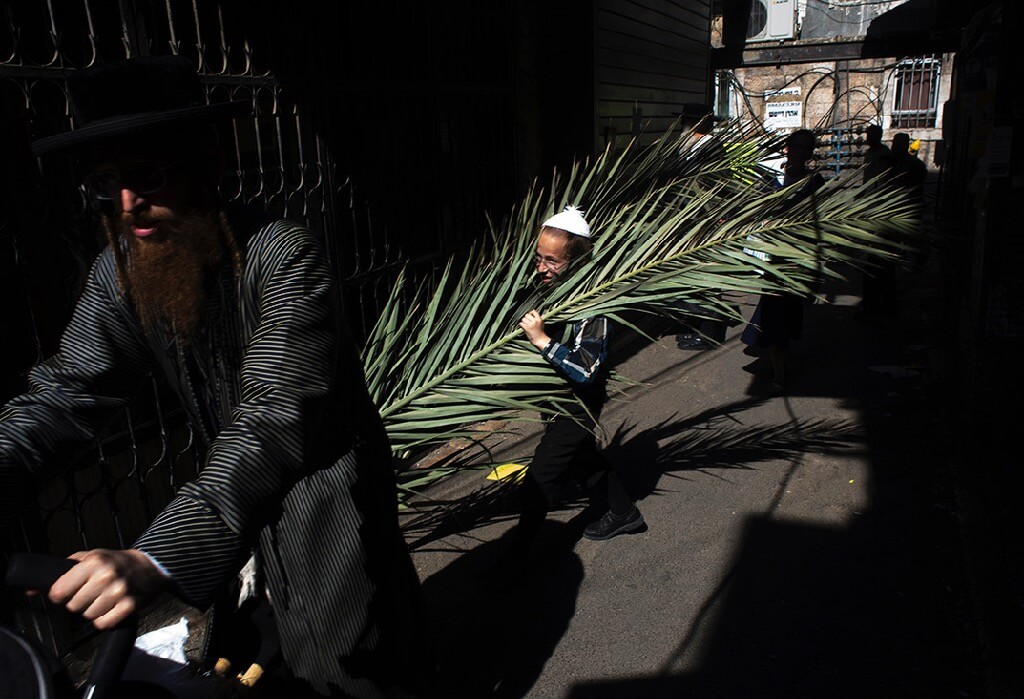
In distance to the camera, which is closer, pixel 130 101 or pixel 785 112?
pixel 130 101

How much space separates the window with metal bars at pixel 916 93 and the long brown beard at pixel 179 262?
78.7ft

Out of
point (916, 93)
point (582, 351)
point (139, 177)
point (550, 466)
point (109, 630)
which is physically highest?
point (916, 93)

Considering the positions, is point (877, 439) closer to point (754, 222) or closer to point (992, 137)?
point (992, 137)

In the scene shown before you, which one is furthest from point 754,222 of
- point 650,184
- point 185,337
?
point 185,337

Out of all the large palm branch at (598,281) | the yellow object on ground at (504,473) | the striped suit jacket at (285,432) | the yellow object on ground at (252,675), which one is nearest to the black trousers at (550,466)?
the yellow object on ground at (504,473)

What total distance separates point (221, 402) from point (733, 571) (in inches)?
108

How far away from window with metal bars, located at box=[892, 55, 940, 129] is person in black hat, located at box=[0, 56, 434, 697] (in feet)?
78.4

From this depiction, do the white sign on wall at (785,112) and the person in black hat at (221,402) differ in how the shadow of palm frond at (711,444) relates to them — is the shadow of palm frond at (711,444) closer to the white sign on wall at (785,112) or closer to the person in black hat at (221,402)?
the person in black hat at (221,402)

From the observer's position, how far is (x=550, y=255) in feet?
10.0

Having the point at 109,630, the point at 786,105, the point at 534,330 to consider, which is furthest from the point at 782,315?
the point at 786,105

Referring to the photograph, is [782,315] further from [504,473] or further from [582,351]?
[582,351]

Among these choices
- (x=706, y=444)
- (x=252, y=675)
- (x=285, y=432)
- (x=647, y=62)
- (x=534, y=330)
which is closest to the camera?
(x=285, y=432)

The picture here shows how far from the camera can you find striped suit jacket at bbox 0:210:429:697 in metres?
1.43

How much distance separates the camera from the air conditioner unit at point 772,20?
22188 millimetres
